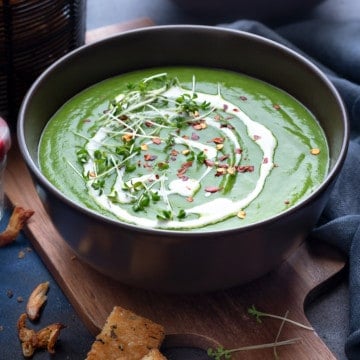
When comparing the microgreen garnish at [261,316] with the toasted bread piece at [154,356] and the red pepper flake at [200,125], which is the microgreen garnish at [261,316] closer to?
the toasted bread piece at [154,356]

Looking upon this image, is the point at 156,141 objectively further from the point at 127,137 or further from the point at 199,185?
the point at 199,185

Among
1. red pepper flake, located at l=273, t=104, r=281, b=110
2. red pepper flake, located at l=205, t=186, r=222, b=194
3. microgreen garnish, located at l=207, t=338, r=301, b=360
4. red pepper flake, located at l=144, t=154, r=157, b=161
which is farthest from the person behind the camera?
red pepper flake, located at l=273, t=104, r=281, b=110

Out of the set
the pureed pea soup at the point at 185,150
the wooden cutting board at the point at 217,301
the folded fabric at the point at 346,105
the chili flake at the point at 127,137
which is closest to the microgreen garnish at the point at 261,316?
the wooden cutting board at the point at 217,301

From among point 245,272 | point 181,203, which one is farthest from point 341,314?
point 181,203

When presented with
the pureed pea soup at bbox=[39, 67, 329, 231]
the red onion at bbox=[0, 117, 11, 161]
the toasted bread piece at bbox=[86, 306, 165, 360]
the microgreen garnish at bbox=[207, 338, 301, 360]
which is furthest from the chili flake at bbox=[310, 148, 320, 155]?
the red onion at bbox=[0, 117, 11, 161]

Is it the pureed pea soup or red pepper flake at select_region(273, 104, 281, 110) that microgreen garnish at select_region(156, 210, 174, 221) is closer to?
the pureed pea soup

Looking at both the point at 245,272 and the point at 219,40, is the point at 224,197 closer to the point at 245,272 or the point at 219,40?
the point at 245,272
